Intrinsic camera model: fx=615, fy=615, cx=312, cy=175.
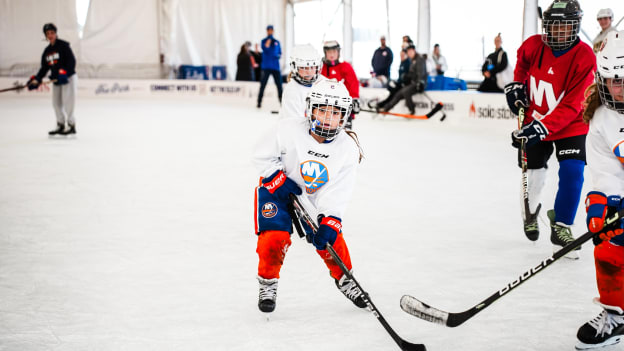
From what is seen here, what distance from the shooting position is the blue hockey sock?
308 cm

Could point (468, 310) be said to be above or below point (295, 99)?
below

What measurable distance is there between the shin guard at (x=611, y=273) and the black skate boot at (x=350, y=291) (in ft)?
2.84

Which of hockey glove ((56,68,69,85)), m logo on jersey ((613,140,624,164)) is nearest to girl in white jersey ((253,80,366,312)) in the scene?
m logo on jersey ((613,140,624,164))

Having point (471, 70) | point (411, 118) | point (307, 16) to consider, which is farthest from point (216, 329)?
point (307, 16)

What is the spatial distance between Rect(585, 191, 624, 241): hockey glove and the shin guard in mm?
73

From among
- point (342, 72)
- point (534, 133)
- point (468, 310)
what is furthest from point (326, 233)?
point (342, 72)

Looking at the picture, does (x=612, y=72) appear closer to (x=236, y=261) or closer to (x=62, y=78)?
(x=236, y=261)

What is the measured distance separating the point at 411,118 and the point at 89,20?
37.3 ft

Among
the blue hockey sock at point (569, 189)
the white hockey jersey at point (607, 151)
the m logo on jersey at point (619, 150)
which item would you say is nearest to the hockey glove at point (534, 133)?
the blue hockey sock at point (569, 189)

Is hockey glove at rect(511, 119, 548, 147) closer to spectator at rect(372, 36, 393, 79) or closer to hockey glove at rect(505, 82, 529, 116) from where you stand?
hockey glove at rect(505, 82, 529, 116)

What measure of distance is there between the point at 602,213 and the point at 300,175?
1.08 m

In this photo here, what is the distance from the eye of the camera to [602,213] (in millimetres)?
1996

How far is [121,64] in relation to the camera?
17953 millimetres

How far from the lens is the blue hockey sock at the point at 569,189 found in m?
3.08
